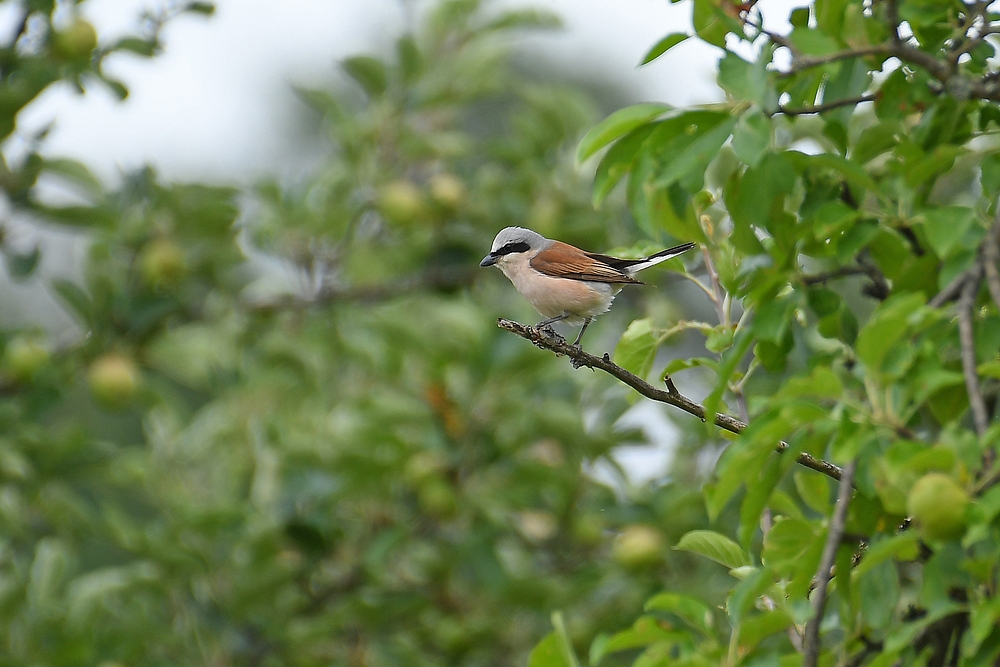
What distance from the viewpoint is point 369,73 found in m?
5.15

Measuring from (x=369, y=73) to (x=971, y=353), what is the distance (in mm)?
3957

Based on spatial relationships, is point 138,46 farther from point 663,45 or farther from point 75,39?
point 663,45

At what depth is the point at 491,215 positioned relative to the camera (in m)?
5.11

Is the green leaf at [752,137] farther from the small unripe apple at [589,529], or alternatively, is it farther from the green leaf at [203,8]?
the green leaf at [203,8]

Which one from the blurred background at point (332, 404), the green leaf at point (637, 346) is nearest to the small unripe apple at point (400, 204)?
the blurred background at point (332, 404)

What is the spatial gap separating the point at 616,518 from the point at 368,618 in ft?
3.80

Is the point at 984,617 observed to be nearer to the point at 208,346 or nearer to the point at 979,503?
the point at 979,503

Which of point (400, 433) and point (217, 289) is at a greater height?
point (217, 289)

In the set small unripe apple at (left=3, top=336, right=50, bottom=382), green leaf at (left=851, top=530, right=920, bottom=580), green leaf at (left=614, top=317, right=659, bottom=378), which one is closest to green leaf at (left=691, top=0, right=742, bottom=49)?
green leaf at (left=614, top=317, right=659, bottom=378)

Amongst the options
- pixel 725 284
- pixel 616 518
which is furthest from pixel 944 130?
pixel 616 518

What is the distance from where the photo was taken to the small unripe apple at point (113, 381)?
437 cm

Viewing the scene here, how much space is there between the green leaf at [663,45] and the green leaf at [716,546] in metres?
1.03

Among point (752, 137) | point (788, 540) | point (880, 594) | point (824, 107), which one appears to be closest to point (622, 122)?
point (752, 137)

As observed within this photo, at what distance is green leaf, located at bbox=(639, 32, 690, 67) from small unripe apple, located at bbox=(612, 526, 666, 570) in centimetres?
271
